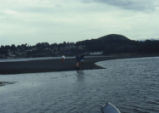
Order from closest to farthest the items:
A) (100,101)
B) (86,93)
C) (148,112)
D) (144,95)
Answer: (148,112) → (100,101) → (144,95) → (86,93)

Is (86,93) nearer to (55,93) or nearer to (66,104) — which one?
(55,93)

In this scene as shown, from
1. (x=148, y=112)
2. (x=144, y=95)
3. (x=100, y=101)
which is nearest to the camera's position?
(x=148, y=112)

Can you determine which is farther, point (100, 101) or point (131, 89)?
point (131, 89)

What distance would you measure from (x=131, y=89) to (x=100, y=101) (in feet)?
22.8

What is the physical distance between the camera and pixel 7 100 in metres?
25.3

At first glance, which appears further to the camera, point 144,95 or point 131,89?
point 131,89

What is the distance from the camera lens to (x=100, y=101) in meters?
22.5

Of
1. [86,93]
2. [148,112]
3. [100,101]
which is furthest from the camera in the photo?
[86,93]

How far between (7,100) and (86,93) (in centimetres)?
774

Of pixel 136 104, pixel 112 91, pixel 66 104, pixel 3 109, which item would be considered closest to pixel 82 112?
pixel 66 104

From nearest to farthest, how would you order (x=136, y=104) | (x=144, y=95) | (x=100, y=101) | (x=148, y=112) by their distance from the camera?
(x=148, y=112)
(x=136, y=104)
(x=100, y=101)
(x=144, y=95)

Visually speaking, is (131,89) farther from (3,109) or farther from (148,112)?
(3,109)

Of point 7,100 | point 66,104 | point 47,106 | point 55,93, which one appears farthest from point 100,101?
point 7,100

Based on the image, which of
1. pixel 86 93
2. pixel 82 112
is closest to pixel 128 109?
pixel 82 112
